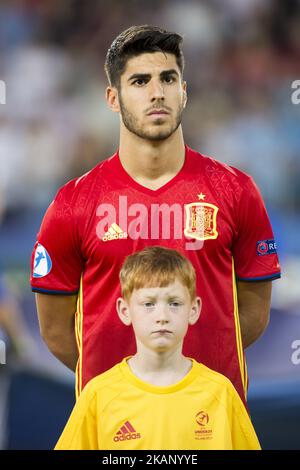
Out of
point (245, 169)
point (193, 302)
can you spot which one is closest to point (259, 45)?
point (245, 169)

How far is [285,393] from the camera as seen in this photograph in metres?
3.90

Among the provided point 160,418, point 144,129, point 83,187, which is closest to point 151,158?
point 144,129

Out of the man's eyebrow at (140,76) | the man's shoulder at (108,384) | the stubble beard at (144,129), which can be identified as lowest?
the man's shoulder at (108,384)

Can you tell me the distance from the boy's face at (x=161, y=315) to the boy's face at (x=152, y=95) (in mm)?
474

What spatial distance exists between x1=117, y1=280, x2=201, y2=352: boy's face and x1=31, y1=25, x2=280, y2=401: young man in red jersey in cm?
25

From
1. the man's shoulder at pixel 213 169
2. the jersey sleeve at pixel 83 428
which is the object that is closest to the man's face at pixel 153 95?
the man's shoulder at pixel 213 169

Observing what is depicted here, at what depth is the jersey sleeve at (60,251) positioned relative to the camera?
2.84m

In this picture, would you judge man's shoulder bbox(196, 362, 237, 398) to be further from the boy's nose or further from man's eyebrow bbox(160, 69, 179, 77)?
man's eyebrow bbox(160, 69, 179, 77)

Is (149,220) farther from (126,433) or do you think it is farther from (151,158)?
(126,433)

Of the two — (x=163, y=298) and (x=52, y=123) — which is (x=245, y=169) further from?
(x=163, y=298)

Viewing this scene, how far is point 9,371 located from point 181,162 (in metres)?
1.45

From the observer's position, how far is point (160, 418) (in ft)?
8.08

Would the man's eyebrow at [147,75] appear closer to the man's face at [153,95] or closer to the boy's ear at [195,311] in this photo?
the man's face at [153,95]

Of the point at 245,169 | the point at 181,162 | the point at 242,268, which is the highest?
the point at 245,169
